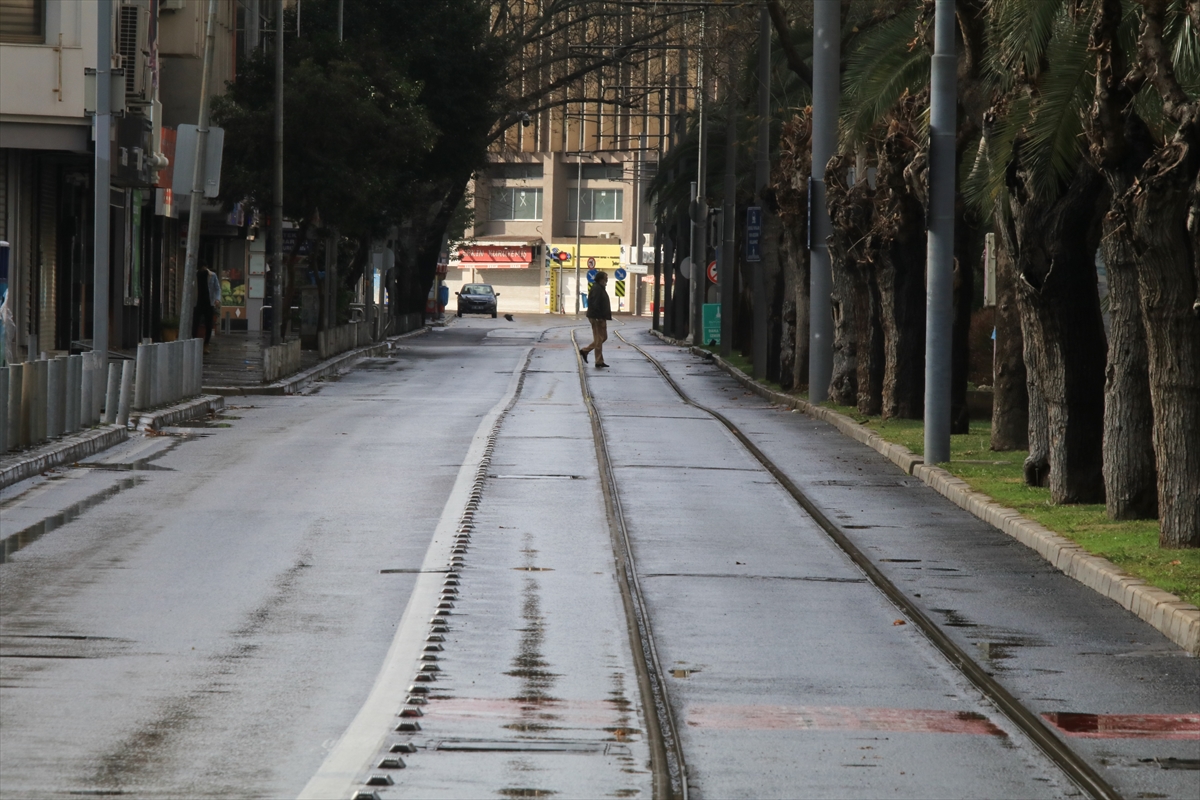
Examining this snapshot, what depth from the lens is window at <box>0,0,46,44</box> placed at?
30.8m

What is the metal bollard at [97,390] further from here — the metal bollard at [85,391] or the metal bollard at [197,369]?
the metal bollard at [197,369]

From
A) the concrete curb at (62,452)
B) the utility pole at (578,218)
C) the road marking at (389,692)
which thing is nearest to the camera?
the road marking at (389,692)

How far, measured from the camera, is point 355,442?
20312 millimetres

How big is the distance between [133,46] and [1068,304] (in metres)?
24.5

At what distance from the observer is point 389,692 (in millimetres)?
7629

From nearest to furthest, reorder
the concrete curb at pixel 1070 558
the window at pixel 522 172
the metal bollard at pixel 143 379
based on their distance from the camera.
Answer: the concrete curb at pixel 1070 558 → the metal bollard at pixel 143 379 → the window at pixel 522 172

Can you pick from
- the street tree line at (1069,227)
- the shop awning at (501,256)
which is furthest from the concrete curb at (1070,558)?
the shop awning at (501,256)

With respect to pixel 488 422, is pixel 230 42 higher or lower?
higher

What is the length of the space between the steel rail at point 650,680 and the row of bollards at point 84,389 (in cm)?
573

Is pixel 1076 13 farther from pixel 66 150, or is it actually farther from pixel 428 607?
pixel 66 150

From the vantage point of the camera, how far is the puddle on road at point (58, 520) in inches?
462

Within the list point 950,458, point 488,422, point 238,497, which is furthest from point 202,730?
point 488,422

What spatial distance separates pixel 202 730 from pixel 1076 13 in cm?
1013

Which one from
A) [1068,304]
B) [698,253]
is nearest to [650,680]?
[1068,304]
